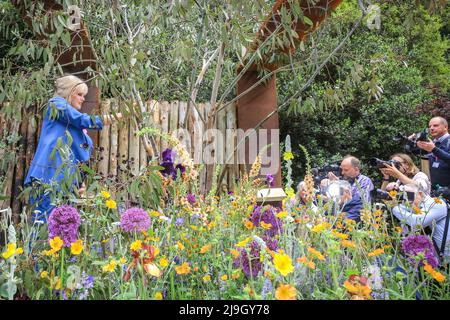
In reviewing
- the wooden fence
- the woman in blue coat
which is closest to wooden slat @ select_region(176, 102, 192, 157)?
the wooden fence

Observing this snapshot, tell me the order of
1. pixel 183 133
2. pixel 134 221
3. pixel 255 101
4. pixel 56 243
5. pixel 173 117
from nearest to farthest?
pixel 56 243, pixel 134 221, pixel 255 101, pixel 183 133, pixel 173 117

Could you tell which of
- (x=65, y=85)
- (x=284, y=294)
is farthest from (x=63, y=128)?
(x=284, y=294)

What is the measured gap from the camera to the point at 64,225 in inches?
43.6

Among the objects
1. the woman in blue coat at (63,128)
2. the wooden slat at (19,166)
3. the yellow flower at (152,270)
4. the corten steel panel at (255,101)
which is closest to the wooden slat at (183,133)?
the corten steel panel at (255,101)

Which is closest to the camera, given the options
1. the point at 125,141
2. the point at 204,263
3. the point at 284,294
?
the point at 284,294

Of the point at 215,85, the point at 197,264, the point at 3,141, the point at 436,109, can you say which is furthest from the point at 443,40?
the point at 197,264

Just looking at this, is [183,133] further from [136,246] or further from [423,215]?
[136,246]

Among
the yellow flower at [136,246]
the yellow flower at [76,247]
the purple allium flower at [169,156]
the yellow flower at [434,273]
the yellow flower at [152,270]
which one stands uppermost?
Answer: the purple allium flower at [169,156]

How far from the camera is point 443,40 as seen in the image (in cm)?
1056

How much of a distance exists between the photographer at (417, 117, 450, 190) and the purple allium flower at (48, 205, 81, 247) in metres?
2.34

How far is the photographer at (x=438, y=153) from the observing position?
287 centimetres

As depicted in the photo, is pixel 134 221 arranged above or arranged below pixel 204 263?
above

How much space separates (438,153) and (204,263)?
2.17m

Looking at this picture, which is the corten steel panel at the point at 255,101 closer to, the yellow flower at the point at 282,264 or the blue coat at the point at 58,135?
the blue coat at the point at 58,135
